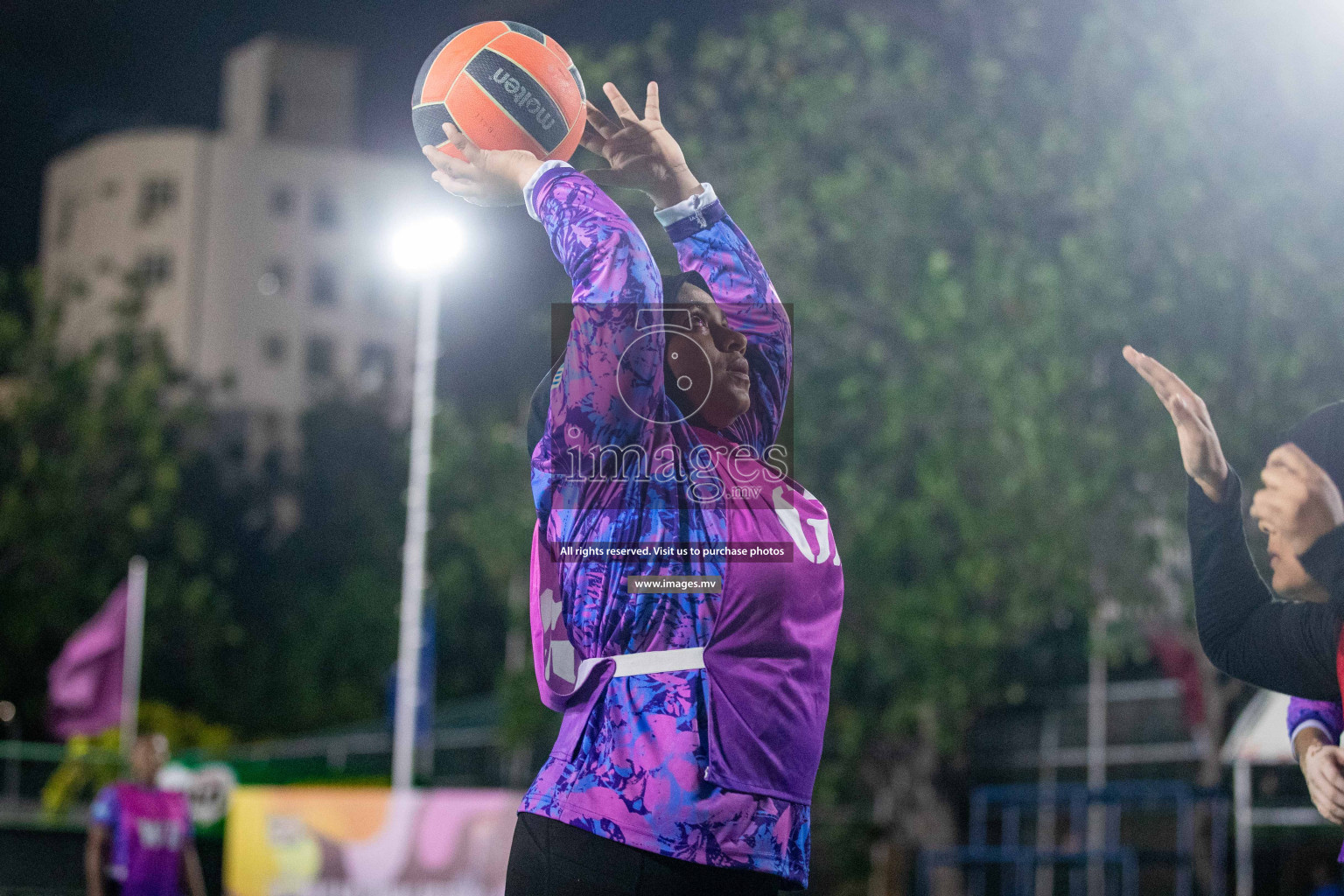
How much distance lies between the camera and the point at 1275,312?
1198cm

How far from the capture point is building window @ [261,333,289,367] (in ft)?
142

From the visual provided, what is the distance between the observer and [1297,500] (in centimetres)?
305

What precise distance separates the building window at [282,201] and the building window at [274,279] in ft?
4.69

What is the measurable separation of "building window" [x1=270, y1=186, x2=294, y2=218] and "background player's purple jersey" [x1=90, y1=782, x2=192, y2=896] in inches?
1475

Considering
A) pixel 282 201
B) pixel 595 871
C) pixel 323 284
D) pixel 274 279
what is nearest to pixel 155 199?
pixel 282 201

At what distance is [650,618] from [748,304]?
72cm

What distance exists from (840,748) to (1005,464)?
400 cm

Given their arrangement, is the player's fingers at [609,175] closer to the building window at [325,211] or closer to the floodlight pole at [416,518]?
the floodlight pole at [416,518]

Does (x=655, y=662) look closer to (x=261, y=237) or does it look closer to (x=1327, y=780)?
(x=1327, y=780)

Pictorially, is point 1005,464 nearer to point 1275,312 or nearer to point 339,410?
point 1275,312

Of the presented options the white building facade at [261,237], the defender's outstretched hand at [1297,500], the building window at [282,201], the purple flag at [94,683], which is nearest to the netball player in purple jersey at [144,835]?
the defender's outstretched hand at [1297,500]

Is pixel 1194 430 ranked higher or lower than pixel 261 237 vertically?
lower

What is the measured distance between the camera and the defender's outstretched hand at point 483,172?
2.66 meters

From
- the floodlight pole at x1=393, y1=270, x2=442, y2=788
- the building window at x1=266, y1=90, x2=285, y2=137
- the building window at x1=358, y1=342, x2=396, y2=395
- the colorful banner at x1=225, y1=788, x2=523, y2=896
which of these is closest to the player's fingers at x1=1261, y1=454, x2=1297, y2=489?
the colorful banner at x1=225, y1=788, x2=523, y2=896
